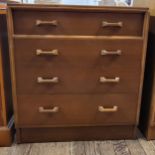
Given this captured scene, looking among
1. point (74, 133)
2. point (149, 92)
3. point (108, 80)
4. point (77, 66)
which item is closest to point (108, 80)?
point (108, 80)

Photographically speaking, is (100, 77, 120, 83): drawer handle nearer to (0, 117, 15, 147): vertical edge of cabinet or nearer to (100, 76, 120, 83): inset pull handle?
(100, 76, 120, 83): inset pull handle

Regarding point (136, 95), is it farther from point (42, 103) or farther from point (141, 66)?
point (42, 103)

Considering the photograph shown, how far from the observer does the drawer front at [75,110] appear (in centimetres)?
138

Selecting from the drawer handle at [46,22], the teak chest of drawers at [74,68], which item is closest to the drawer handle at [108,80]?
the teak chest of drawers at [74,68]

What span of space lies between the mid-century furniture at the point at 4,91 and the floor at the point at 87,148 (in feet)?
0.28

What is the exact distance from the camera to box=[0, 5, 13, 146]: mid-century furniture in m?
1.34

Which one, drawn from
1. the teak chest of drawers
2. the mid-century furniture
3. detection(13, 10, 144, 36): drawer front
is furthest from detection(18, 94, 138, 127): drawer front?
detection(13, 10, 144, 36): drawer front

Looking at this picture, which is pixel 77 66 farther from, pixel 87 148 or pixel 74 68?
pixel 87 148

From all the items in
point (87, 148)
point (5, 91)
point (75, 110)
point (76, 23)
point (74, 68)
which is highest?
point (76, 23)

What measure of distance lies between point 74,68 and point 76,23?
0.83ft

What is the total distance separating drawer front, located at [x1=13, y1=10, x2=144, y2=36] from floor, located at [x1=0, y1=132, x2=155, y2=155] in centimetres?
70

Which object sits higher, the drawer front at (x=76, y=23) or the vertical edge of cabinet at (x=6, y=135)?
the drawer front at (x=76, y=23)

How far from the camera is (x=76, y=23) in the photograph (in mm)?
1267

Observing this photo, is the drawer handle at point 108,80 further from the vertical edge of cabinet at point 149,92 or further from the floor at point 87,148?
the floor at point 87,148
